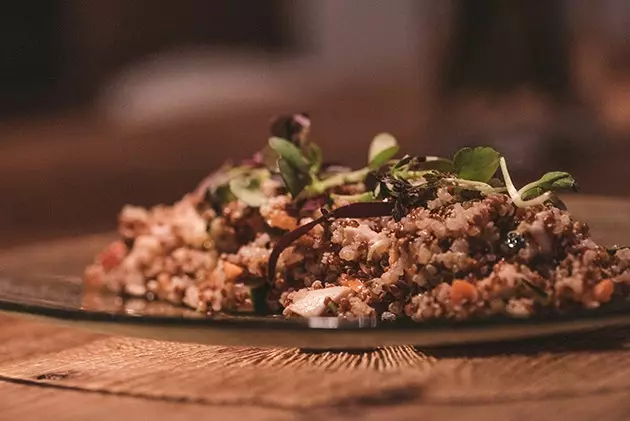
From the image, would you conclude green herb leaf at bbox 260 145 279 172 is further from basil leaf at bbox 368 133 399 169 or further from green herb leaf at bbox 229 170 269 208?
basil leaf at bbox 368 133 399 169

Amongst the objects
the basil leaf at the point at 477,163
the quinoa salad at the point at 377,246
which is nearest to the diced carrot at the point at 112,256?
the quinoa salad at the point at 377,246

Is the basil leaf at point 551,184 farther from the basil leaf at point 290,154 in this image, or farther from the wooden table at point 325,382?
the basil leaf at point 290,154

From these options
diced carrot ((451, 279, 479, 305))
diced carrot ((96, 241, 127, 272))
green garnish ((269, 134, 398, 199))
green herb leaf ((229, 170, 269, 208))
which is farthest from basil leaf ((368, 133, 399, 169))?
diced carrot ((96, 241, 127, 272))

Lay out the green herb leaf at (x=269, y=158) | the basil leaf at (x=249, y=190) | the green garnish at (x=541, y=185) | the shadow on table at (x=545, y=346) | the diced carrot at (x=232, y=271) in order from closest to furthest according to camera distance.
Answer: the shadow on table at (x=545, y=346)
the green garnish at (x=541, y=185)
the diced carrot at (x=232, y=271)
the basil leaf at (x=249, y=190)
the green herb leaf at (x=269, y=158)

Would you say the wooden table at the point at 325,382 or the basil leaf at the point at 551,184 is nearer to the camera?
the wooden table at the point at 325,382

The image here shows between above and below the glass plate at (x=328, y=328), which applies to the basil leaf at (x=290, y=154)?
above

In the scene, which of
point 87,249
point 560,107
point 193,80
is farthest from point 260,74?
point 87,249

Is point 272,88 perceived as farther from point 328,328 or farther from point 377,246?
point 328,328
